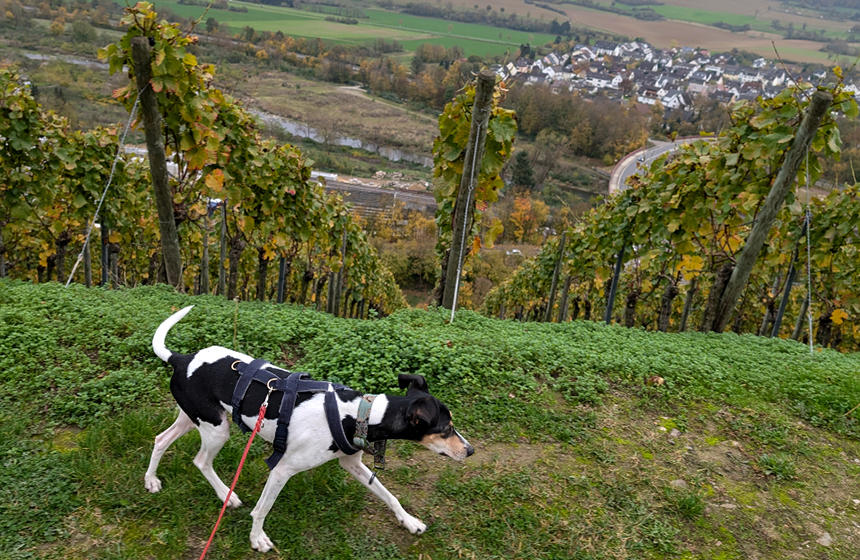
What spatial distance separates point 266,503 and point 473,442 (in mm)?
2134

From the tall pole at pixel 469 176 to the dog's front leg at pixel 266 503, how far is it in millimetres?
4366

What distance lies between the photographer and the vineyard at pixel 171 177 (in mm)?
6871

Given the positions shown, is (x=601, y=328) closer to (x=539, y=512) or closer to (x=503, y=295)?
(x=539, y=512)

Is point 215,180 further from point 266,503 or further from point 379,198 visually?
point 379,198

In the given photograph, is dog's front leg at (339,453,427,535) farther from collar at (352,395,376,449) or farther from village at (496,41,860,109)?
village at (496,41,860,109)

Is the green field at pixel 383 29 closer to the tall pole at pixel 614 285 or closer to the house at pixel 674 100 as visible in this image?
the house at pixel 674 100

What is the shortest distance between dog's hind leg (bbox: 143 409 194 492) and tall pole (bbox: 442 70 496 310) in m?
4.30

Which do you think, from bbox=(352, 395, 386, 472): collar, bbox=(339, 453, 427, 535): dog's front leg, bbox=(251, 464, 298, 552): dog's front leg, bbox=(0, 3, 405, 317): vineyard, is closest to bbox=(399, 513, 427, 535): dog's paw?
bbox=(339, 453, 427, 535): dog's front leg

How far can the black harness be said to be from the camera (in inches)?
150

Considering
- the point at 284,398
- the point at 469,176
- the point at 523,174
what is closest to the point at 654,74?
the point at 523,174

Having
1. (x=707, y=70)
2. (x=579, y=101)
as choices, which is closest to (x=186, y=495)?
(x=579, y=101)

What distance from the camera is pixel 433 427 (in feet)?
12.5

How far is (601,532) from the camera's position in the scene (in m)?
4.41

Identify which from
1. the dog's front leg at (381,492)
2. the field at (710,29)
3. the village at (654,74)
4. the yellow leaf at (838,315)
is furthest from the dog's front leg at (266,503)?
the field at (710,29)
